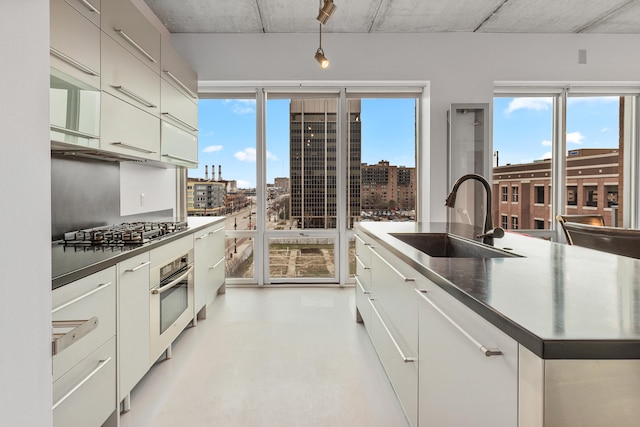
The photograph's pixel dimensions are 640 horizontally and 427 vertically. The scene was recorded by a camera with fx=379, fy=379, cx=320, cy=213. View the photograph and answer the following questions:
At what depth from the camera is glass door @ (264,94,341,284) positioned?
461 cm

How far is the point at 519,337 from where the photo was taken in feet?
2.56

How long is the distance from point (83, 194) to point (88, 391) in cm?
150

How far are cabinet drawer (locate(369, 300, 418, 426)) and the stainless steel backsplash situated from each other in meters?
1.97

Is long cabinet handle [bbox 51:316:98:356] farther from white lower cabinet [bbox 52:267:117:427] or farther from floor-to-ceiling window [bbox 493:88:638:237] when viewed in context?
floor-to-ceiling window [bbox 493:88:638:237]

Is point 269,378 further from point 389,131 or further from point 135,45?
point 389,131

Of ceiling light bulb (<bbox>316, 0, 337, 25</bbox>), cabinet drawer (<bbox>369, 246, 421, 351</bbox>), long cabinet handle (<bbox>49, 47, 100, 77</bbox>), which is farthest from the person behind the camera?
ceiling light bulb (<bbox>316, 0, 337, 25</bbox>)

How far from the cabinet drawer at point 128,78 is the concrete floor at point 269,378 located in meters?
1.74

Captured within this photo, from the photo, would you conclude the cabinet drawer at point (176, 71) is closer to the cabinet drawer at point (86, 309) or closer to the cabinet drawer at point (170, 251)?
the cabinet drawer at point (170, 251)

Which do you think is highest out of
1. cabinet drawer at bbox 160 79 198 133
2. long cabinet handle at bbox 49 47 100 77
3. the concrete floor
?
cabinet drawer at bbox 160 79 198 133

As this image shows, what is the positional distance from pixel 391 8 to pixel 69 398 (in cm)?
393

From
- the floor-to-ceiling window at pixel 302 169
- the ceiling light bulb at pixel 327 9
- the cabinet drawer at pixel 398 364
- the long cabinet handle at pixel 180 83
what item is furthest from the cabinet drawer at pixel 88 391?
the floor-to-ceiling window at pixel 302 169

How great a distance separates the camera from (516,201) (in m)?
4.77

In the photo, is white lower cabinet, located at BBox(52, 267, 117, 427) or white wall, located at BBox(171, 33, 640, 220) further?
white wall, located at BBox(171, 33, 640, 220)

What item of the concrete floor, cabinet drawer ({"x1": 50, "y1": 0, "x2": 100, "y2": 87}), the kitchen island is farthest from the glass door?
the kitchen island
